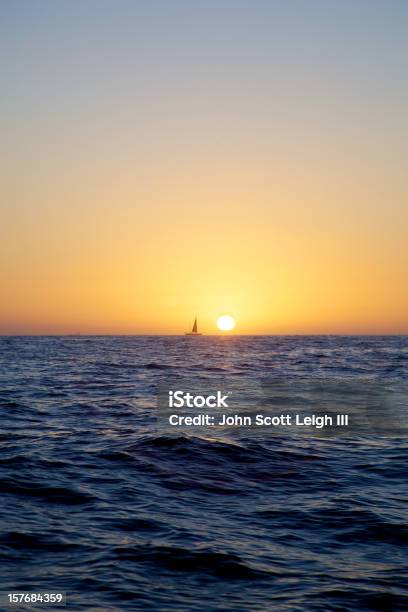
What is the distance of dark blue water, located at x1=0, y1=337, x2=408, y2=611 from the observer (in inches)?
317

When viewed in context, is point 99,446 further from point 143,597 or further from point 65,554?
point 143,597

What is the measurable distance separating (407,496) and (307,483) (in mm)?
2264

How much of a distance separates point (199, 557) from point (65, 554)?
2099mm

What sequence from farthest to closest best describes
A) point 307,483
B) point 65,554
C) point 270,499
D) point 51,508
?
point 307,483 < point 270,499 < point 51,508 < point 65,554

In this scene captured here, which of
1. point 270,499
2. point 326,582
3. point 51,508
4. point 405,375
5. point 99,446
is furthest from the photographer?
point 405,375

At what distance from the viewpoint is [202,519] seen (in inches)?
431

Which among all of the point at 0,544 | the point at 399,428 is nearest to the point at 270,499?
the point at 0,544

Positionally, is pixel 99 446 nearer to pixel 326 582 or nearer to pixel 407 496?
pixel 407 496

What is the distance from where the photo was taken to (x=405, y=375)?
142 feet

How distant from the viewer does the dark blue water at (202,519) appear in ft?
26.5

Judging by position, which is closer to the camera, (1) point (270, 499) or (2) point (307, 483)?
(1) point (270, 499)

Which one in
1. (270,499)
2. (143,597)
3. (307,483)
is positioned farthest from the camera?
(307,483)

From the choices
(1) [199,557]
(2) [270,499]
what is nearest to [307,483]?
(2) [270,499]

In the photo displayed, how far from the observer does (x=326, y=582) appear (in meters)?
8.33
